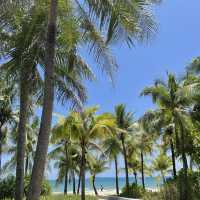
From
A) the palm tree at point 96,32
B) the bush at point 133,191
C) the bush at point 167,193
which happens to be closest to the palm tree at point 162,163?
the bush at point 133,191

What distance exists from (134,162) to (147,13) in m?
41.6

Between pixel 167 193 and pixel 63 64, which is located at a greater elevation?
pixel 63 64

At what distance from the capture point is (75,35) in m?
11.0

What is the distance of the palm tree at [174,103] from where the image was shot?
82.1 ft

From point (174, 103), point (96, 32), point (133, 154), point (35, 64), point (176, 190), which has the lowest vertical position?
point (176, 190)

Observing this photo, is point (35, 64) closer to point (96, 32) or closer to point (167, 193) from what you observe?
point (96, 32)

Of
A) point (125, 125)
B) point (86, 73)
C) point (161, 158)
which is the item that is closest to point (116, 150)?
point (125, 125)

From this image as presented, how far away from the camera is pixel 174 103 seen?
26.3 m

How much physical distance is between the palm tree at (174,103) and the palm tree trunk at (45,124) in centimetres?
1701

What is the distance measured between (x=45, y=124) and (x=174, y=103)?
1923 centimetres

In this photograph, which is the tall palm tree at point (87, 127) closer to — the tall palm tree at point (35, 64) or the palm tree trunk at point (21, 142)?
the tall palm tree at point (35, 64)

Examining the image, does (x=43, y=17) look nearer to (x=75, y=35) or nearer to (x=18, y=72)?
(x=75, y=35)

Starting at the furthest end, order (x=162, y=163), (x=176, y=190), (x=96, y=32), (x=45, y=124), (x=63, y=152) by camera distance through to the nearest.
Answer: (x=162, y=163), (x=63, y=152), (x=176, y=190), (x=96, y=32), (x=45, y=124)

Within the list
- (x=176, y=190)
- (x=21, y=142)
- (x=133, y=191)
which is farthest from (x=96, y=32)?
(x=133, y=191)
